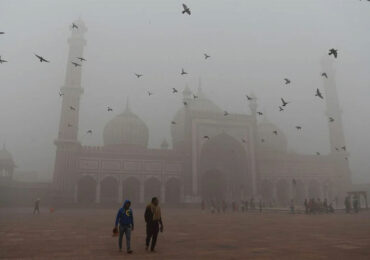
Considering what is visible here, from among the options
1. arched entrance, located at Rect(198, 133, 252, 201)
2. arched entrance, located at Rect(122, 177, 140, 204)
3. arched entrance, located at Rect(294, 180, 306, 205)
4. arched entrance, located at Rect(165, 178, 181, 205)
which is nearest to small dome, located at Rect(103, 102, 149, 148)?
arched entrance, located at Rect(122, 177, 140, 204)

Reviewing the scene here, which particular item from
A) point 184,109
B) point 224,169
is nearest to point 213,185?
point 224,169

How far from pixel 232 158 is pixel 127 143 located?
12.1 meters

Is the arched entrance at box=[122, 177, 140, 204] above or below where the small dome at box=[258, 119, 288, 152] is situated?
below

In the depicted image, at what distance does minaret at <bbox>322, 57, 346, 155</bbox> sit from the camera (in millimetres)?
37750

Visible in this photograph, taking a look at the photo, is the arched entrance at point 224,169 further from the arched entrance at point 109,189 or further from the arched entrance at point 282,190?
the arched entrance at point 109,189

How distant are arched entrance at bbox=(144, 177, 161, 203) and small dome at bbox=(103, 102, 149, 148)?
5.11m

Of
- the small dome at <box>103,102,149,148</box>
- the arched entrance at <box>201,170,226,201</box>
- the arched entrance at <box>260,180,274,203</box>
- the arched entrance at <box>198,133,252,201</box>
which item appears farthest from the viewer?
the small dome at <box>103,102,149,148</box>

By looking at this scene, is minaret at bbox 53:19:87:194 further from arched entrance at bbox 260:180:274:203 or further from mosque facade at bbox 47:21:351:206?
arched entrance at bbox 260:180:274:203

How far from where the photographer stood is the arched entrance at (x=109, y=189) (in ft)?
95.8

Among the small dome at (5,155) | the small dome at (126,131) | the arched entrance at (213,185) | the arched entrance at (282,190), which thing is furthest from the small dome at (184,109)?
the small dome at (5,155)

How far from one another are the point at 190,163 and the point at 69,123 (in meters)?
12.6

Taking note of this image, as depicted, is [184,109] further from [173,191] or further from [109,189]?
[109,189]

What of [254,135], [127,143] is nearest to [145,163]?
[127,143]

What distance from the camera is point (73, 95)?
3055 centimetres
